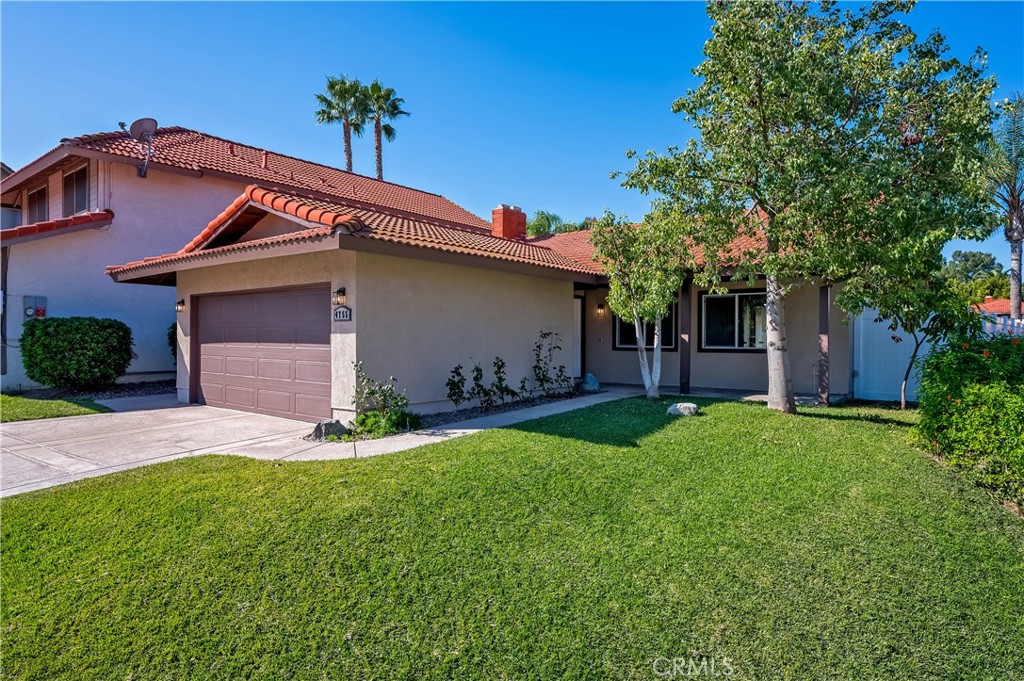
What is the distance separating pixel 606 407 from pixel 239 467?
6.02 metres

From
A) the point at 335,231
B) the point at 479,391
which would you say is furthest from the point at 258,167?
the point at 479,391

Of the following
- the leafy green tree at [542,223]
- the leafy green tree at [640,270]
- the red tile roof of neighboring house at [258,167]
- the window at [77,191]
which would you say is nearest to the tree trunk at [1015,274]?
the leafy green tree at [640,270]

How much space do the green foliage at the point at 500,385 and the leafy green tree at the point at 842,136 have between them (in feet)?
15.1

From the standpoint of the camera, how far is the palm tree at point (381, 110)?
28.7 meters

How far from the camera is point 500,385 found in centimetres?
1060

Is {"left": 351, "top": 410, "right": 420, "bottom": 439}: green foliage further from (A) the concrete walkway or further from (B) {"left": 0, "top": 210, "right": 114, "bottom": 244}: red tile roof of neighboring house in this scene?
(B) {"left": 0, "top": 210, "right": 114, "bottom": 244}: red tile roof of neighboring house

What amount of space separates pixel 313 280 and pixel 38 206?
15069mm

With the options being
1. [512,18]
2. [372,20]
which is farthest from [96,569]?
[512,18]

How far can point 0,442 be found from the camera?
775cm

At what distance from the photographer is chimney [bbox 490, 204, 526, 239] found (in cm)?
1540

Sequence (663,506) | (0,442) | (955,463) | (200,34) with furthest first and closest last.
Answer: (200,34), (0,442), (955,463), (663,506)

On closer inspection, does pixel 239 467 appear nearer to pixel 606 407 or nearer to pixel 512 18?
pixel 606 407

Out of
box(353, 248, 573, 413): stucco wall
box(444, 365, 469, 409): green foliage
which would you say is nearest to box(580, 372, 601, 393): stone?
box(353, 248, 573, 413): stucco wall

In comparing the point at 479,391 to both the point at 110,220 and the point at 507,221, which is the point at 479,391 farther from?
the point at 110,220
